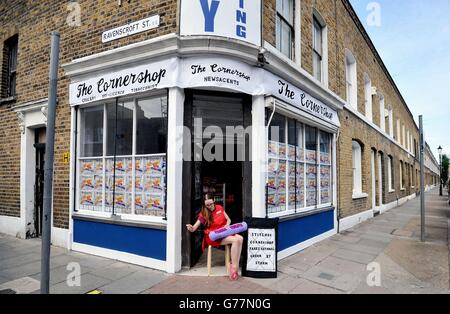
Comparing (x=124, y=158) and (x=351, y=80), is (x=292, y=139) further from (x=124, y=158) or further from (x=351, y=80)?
(x=351, y=80)

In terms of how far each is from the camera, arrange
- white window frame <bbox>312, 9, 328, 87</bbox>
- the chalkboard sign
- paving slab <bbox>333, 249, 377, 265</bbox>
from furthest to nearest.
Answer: white window frame <bbox>312, 9, 328, 87</bbox> → paving slab <bbox>333, 249, 377, 265</bbox> → the chalkboard sign

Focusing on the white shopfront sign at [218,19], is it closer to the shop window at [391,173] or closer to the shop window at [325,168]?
the shop window at [325,168]

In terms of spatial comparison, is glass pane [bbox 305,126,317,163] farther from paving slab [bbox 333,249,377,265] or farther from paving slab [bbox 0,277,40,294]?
paving slab [bbox 0,277,40,294]

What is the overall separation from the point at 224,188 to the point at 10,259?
463 cm

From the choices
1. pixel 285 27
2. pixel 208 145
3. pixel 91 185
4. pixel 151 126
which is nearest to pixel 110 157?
pixel 91 185

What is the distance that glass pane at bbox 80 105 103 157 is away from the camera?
6.25 metres

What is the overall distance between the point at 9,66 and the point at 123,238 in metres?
6.98

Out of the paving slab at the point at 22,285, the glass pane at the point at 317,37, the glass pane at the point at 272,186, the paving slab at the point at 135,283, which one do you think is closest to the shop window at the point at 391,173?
the glass pane at the point at 317,37

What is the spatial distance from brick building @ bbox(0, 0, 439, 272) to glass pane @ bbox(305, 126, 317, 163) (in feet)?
0.18

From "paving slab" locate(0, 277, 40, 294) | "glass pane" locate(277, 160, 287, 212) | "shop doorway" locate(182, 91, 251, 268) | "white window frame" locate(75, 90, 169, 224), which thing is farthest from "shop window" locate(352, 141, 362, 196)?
"paving slab" locate(0, 277, 40, 294)

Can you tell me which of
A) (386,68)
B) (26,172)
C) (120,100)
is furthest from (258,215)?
(386,68)

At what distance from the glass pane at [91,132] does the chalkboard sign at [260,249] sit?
3702 mm

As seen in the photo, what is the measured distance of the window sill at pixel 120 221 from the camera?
502 cm

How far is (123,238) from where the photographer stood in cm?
545
